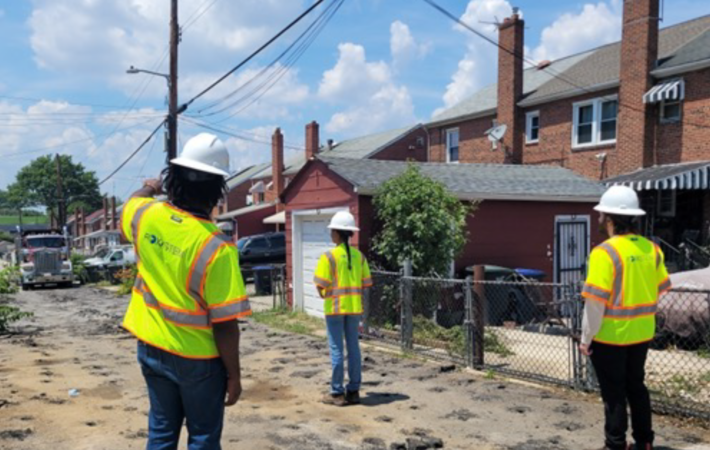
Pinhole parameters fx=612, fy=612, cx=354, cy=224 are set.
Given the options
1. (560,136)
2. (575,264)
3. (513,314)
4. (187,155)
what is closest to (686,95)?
(560,136)

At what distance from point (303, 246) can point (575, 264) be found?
249 inches

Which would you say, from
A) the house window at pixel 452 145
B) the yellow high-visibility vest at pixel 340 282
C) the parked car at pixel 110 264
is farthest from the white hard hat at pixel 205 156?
the parked car at pixel 110 264

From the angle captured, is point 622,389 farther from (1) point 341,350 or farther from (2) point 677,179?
(2) point 677,179

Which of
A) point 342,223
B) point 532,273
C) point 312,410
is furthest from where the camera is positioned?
point 532,273

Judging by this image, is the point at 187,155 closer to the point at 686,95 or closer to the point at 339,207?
the point at 339,207

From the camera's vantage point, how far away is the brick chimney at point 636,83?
1764cm

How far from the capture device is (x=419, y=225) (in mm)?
10812

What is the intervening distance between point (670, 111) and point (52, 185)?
103 meters

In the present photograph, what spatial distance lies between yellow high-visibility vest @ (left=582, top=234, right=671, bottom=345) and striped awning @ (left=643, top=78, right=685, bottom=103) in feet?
47.5

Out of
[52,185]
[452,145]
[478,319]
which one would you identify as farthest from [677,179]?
[52,185]

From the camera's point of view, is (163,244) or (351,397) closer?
(163,244)

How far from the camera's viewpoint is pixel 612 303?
14.0 feet

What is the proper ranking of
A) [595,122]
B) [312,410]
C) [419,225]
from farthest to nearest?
[595,122] < [419,225] < [312,410]

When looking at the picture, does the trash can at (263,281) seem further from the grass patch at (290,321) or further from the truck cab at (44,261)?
the truck cab at (44,261)
